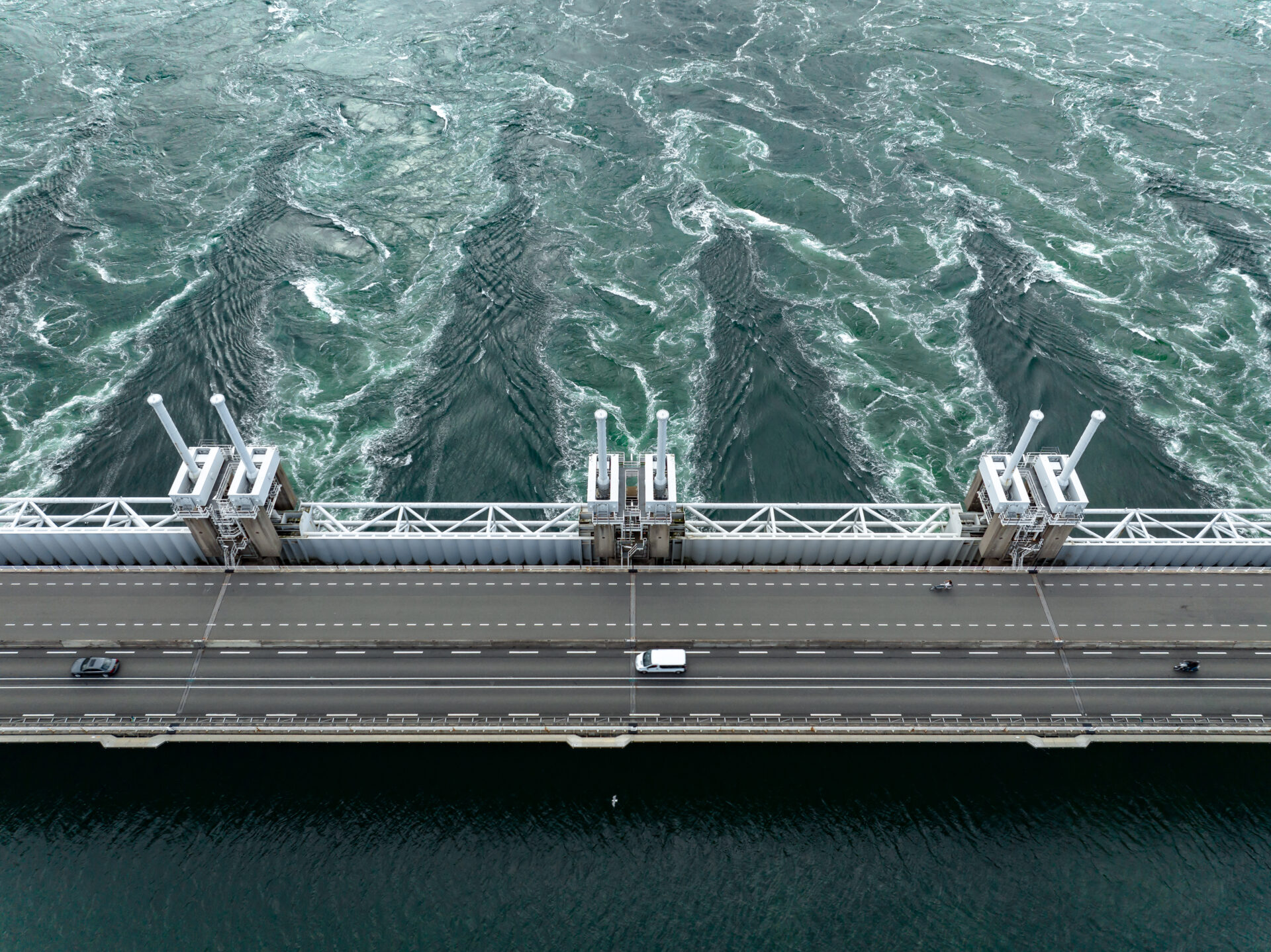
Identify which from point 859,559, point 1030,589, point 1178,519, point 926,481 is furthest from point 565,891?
point 1178,519

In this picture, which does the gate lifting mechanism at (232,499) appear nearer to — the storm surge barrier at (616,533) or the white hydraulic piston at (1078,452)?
the storm surge barrier at (616,533)

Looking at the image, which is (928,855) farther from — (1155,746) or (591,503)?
(591,503)

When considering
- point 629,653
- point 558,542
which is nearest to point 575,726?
point 629,653

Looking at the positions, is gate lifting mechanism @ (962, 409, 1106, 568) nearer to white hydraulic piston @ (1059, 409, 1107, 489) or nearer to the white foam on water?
white hydraulic piston @ (1059, 409, 1107, 489)

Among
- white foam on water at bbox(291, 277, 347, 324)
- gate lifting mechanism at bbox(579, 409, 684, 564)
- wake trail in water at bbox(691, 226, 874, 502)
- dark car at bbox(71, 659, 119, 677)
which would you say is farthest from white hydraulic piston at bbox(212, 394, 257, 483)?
wake trail in water at bbox(691, 226, 874, 502)

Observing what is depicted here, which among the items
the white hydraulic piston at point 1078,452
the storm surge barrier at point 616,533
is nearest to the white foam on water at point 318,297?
the storm surge barrier at point 616,533
